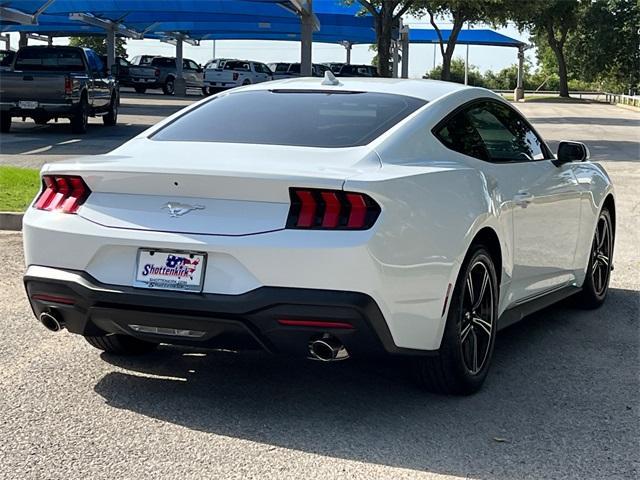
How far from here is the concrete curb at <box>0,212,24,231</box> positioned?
32.5 ft

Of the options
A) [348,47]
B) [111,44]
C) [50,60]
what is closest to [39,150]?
[50,60]

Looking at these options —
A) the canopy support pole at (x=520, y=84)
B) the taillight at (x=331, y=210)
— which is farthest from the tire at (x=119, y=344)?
the canopy support pole at (x=520, y=84)

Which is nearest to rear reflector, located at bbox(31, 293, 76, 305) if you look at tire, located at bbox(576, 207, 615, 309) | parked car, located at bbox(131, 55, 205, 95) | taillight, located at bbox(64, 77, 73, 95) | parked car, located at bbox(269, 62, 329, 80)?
tire, located at bbox(576, 207, 615, 309)

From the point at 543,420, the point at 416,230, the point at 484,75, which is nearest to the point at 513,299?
the point at 543,420

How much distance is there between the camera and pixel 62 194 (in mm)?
4793

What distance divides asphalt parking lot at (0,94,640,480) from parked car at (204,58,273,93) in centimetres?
4115

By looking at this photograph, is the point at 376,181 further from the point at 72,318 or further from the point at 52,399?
the point at 52,399

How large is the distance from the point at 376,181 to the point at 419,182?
345 mm

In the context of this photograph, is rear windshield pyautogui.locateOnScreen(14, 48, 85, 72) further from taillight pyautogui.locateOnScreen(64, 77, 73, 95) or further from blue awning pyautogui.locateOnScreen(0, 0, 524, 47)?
blue awning pyautogui.locateOnScreen(0, 0, 524, 47)

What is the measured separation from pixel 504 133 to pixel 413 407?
1969 mm

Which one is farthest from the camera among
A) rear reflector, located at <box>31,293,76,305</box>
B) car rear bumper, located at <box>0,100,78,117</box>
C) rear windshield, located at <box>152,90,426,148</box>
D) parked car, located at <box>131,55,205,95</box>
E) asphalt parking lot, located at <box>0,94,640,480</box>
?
parked car, located at <box>131,55,205,95</box>

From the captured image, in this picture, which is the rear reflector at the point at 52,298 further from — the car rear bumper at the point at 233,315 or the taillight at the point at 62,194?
the taillight at the point at 62,194

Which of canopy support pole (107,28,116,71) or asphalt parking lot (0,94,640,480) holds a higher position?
canopy support pole (107,28,116,71)

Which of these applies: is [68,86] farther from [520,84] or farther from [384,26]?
[520,84]
